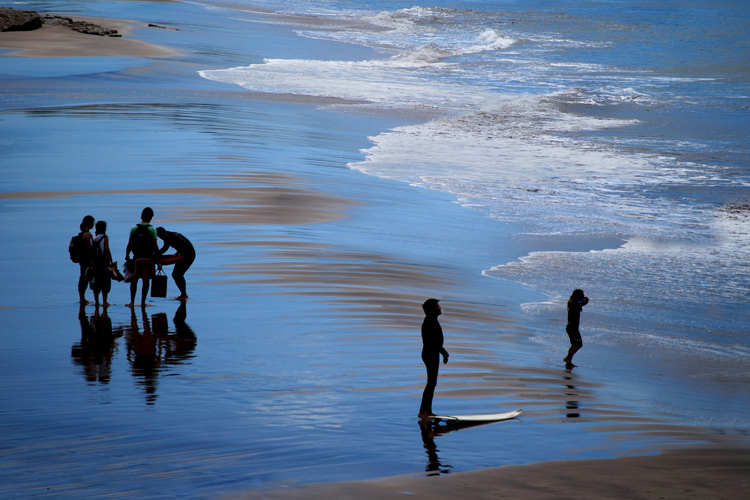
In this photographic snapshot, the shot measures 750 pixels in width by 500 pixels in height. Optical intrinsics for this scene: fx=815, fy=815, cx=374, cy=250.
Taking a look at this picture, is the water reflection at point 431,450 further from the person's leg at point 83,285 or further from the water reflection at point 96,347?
the person's leg at point 83,285

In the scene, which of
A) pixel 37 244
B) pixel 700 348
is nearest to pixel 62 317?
pixel 37 244

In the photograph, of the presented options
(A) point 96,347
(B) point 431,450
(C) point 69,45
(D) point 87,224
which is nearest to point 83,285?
(D) point 87,224

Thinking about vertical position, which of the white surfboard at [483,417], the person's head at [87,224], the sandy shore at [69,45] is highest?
the sandy shore at [69,45]

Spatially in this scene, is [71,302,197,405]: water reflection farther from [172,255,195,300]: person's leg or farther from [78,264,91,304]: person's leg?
[172,255,195,300]: person's leg

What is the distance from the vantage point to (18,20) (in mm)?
40500

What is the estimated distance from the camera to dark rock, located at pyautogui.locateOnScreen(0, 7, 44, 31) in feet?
132

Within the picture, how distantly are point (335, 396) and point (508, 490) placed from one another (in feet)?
6.94

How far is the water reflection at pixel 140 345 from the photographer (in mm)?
7703

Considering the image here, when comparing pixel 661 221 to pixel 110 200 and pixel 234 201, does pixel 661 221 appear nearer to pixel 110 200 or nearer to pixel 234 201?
pixel 234 201

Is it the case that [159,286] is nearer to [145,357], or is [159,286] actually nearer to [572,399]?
[145,357]

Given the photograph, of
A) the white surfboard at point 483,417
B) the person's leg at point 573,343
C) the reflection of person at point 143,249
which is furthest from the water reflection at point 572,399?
the reflection of person at point 143,249

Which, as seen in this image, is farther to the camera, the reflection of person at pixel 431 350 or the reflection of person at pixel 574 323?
the reflection of person at pixel 574 323

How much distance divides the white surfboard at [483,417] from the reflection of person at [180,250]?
4.29m

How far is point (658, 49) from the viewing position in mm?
57562
